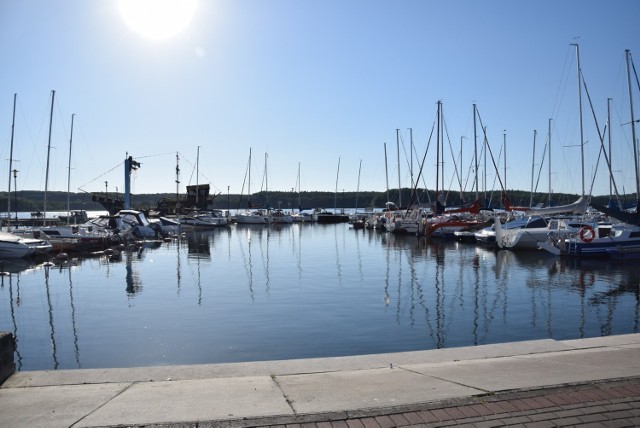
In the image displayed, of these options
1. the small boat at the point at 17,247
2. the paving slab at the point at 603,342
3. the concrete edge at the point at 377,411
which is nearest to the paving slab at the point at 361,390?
the concrete edge at the point at 377,411

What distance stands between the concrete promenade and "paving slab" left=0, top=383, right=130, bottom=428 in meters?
0.01

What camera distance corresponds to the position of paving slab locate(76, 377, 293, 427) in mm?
5398

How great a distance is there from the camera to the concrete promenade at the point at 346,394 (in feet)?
17.6

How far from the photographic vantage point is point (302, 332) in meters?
13.9

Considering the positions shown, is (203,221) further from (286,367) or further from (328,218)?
(286,367)

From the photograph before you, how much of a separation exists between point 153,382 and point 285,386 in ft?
5.79

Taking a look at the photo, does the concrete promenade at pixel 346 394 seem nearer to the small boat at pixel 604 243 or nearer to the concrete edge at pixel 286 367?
the concrete edge at pixel 286 367

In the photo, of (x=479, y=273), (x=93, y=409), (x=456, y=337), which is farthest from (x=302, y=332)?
(x=479, y=273)

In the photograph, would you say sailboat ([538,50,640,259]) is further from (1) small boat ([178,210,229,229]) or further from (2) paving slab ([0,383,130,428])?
(1) small boat ([178,210,229,229])

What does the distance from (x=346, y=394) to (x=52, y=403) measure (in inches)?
130

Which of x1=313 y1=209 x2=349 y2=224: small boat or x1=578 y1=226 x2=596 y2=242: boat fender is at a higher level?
x1=578 y1=226 x2=596 y2=242: boat fender

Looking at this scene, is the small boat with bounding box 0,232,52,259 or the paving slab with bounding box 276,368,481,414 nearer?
the paving slab with bounding box 276,368,481,414

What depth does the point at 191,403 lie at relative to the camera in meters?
5.88

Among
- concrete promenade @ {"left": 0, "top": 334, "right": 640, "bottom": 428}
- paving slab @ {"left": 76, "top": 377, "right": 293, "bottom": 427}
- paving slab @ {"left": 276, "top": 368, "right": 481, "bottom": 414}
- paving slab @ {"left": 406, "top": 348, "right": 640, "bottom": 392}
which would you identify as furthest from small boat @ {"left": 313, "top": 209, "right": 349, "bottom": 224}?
paving slab @ {"left": 76, "top": 377, "right": 293, "bottom": 427}
